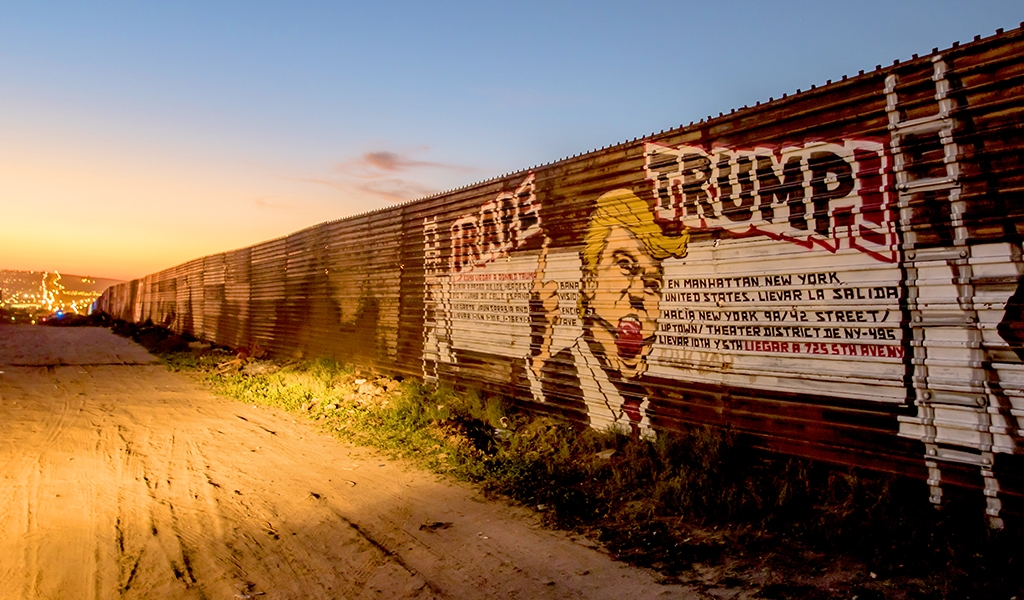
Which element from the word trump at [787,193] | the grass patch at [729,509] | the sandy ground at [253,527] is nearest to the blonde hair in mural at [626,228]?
the word trump at [787,193]

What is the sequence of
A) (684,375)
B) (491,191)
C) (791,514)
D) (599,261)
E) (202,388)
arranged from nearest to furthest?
(791,514)
(684,375)
(599,261)
(491,191)
(202,388)

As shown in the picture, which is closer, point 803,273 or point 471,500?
point 803,273

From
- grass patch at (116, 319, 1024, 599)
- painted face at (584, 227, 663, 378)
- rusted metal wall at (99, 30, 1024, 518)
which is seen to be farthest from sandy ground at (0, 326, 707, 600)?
painted face at (584, 227, 663, 378)

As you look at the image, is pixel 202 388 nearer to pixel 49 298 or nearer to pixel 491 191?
pixel 491 191

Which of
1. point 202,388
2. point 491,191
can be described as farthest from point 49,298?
point 491,191

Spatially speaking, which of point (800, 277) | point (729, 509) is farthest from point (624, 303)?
point (729, 509)

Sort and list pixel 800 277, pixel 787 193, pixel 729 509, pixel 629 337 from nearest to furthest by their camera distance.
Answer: pixel 729 509
pixel 800 277
pixel 787 193
pixel 629 337

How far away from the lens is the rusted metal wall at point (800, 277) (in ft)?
12.3

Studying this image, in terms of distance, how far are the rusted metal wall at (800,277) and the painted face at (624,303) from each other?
2 cm

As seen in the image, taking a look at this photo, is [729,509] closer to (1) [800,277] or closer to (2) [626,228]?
(1) [800,277]

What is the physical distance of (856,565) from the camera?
3443 mm

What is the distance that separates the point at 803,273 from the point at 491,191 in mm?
4658

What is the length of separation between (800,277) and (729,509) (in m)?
1.94

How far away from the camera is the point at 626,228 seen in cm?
617
